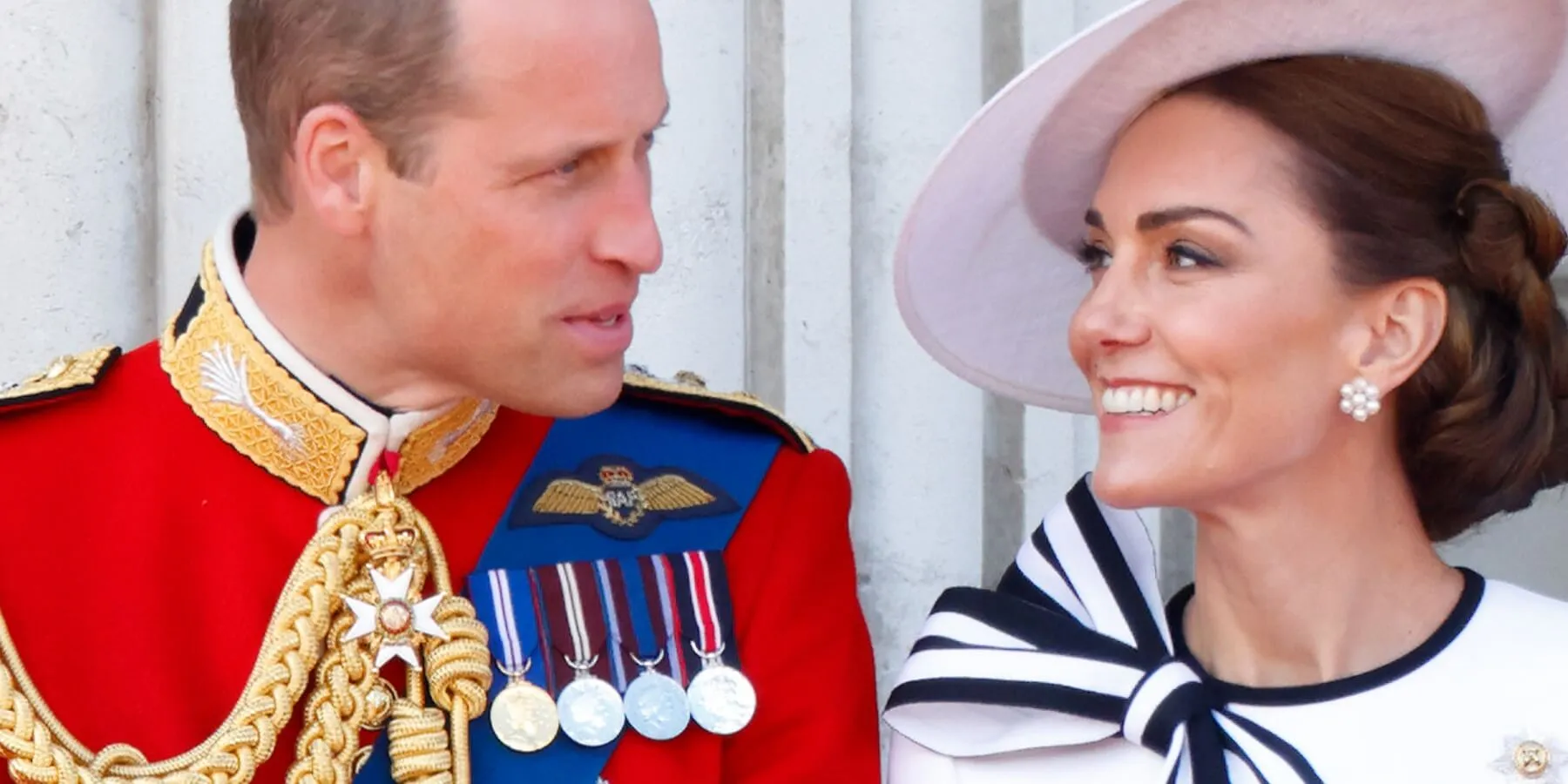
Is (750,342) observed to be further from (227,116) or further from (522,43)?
(522,43)

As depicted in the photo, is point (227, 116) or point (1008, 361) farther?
point (227, 116)

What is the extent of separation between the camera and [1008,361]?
2.47m

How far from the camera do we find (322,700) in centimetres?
203

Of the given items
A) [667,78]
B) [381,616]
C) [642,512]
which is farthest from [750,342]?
[381,616]

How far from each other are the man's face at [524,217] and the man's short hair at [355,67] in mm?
20

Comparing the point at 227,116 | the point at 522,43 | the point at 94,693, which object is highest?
the point at 227,116

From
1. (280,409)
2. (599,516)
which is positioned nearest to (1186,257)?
(599,516)

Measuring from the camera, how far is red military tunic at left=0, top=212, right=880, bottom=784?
2.04 metres

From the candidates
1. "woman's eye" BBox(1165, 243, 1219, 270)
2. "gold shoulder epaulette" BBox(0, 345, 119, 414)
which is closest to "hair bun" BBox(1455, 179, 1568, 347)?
"woman's eye" BBox(1165, 243, 1219, 270)

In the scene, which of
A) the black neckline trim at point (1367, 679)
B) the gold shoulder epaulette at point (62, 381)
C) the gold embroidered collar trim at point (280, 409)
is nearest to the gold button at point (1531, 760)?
the black neckline trim at point (1367, 679)

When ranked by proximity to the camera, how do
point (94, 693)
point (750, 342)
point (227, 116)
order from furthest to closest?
point (750, 342) → point (227, 116) → point (94, 693)

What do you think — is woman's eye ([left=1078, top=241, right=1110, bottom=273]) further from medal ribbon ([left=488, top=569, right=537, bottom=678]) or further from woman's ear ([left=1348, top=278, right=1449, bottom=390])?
medal ribbon ([left=488, top=569, right=537, bottom=678])

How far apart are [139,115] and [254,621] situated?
3.30ft

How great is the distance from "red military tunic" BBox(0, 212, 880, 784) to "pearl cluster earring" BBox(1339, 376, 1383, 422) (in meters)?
0.52
